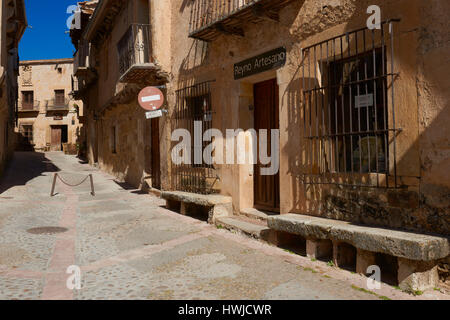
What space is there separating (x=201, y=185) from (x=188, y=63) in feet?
9.63

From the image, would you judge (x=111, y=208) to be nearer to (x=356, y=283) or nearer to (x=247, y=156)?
(x=247, y=156)

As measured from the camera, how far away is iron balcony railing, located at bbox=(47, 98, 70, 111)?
3522 centimetres

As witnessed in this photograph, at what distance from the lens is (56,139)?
36031 millimetres

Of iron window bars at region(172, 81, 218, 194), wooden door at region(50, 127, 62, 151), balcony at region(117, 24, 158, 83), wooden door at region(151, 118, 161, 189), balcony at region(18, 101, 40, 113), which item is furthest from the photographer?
wooden door at region(50, 127, 62, 151)

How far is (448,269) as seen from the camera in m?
3.62

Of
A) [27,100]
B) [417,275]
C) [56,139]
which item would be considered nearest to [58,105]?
[27,100]

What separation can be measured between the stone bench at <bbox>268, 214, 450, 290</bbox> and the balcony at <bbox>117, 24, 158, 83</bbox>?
21.6ft

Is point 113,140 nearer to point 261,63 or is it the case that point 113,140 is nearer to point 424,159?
point 261,63

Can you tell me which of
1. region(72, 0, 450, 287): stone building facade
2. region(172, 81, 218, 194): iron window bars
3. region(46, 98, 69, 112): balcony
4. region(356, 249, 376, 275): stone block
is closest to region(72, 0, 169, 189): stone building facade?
region(172, 81, 218, 194): iron window bars

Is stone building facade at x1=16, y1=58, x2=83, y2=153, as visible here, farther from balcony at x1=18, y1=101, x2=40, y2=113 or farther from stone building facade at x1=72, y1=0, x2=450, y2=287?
stone building facade at x1=72, y1=0, x2=450, y2=287

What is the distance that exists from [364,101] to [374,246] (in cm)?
194

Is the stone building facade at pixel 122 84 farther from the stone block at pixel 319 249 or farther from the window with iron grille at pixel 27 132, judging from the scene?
the window with iron grille at pixel 27 132
